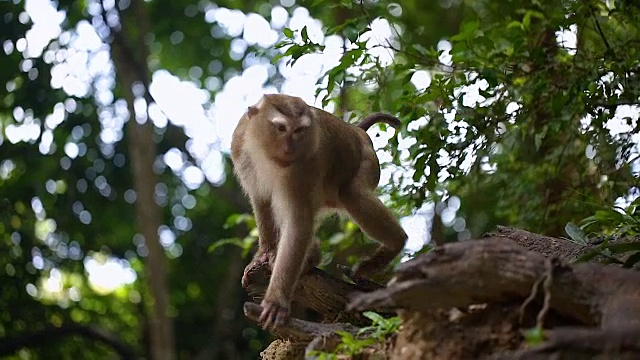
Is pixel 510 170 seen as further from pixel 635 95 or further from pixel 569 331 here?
pixel 569 331

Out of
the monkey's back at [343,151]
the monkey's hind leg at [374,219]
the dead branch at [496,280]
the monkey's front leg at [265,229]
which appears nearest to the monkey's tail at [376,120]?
the monkey's back at [343,151]

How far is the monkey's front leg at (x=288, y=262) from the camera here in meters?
4.75

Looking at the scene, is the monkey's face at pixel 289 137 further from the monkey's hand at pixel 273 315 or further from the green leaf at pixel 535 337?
the green leaf at pixel 535 337

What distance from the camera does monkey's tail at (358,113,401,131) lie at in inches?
233

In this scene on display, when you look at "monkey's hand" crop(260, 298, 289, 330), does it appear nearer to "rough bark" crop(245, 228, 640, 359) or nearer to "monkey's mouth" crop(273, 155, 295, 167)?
"monkey's mouth" crop(273, 155, 295, 167)

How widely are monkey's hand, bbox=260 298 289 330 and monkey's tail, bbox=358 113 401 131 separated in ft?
5.80

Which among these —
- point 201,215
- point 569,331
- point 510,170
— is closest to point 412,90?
point 510,170

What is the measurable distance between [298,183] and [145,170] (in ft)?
17.0

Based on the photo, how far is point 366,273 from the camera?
18.9 ft

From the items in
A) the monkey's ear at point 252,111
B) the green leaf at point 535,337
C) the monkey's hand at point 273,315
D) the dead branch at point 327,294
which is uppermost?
the monkey's ear at point 252,111

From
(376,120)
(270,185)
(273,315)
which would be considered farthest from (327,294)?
(376,120)

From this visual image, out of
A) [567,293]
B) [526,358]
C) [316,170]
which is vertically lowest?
[526,358]

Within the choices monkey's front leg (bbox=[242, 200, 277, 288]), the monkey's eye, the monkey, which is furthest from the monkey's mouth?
monkey's front leg (bbox=[242, 200, 277, 288])

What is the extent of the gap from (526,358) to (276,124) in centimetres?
268
